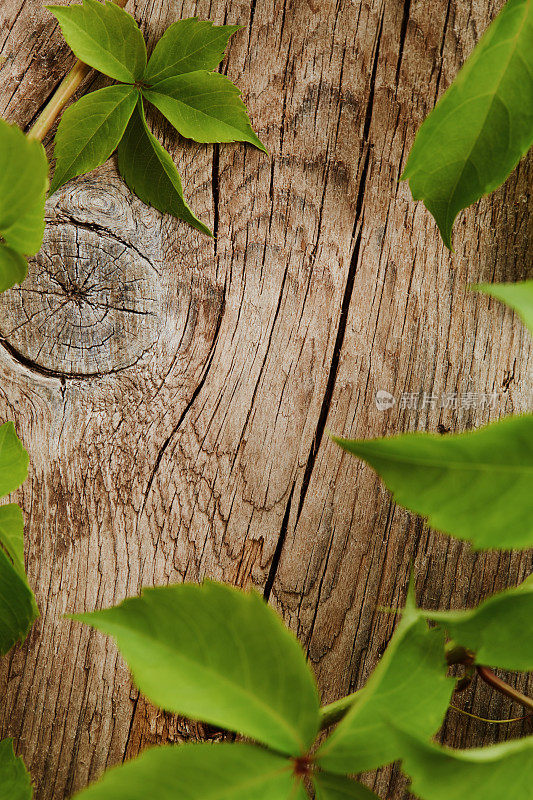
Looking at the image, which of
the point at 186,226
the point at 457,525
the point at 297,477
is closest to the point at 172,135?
the point at 186,226

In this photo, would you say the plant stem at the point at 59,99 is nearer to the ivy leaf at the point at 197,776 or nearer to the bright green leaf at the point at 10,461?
the bright green leaf at the point at 10,461

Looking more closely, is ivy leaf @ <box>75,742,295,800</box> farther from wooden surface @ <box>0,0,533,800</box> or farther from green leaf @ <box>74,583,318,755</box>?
wooden surface @ <box>0,0,533,800</box>

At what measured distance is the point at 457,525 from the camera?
358mm

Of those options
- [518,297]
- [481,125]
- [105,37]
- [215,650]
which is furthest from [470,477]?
[105,37]

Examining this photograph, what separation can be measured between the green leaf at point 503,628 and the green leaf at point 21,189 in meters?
0.46

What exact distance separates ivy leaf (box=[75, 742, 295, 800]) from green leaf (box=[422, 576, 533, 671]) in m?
0.17

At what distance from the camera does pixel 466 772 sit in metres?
0.33

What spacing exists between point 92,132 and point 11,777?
81 cm

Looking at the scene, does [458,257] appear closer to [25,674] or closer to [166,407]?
[166,407]

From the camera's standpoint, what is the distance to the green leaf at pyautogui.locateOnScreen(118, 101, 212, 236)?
30.3 inches

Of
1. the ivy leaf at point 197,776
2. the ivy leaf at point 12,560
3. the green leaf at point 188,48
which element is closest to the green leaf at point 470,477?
the ivy leaf at point 197,776

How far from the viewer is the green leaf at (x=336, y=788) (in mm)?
430

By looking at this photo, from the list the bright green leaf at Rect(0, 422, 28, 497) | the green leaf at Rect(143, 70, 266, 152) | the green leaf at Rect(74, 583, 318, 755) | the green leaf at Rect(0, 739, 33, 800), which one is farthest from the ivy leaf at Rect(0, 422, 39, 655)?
the green leaf at Rect(143, 70, 266, 152)

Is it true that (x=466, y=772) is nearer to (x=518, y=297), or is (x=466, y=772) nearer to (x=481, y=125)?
(x=518, y=297)
